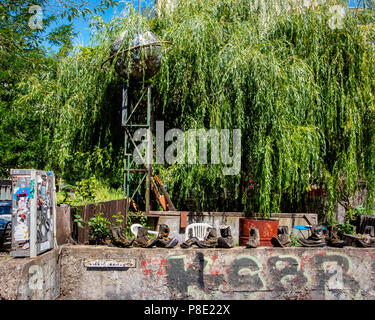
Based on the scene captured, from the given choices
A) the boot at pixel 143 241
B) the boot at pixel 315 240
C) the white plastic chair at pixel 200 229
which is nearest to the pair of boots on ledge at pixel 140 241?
the boot at pixel 143 241

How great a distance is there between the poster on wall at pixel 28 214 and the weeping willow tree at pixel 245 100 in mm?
4369

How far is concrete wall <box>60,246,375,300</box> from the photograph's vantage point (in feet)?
16.0

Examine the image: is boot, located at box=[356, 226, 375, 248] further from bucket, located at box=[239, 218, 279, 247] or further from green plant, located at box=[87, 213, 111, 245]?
green plant, located at box=[87, 213, 111, 245]

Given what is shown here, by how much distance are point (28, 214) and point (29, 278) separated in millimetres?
722

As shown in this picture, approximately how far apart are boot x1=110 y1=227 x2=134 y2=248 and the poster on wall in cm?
79

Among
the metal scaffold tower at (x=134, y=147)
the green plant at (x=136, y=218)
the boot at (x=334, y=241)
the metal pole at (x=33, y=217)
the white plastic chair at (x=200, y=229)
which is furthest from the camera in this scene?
the metal scaffold tower at (x=134, y=147)

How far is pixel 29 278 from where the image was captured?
13.6 ft

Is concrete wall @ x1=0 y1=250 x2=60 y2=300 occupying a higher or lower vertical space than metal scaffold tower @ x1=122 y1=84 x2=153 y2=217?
lower

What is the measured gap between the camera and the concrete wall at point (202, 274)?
16.0 feet

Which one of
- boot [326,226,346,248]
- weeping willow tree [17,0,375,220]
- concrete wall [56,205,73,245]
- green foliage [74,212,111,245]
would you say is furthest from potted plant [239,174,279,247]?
concrete wall [56,205,73,245]

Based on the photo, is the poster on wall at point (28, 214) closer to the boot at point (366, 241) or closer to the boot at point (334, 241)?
the boot at point (334, 241)

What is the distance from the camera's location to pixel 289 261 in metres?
4.97

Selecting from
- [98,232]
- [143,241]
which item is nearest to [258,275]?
[143,241]

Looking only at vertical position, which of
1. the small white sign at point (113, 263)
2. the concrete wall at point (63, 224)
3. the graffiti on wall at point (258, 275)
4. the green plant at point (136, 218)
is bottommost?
the graffiti on wall at point (258, 275)
